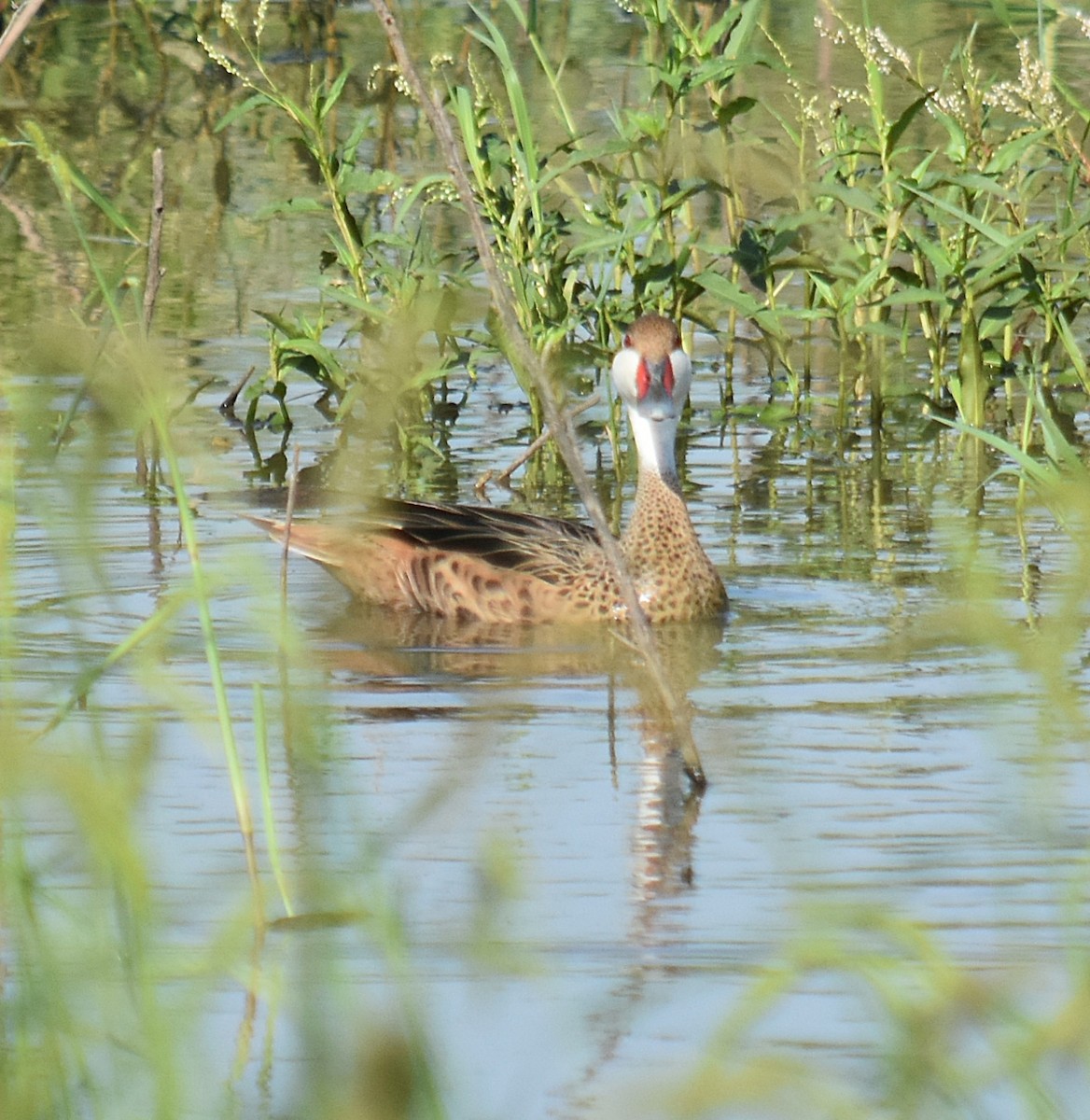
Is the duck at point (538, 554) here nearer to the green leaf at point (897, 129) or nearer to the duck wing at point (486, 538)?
the duck wing at point (486, 538)

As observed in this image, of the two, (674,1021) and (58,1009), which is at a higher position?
(58,1009)

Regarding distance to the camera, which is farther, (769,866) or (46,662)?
(46,662)

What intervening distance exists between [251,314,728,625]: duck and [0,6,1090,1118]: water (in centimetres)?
17

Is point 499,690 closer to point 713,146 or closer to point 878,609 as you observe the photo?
point 878,609

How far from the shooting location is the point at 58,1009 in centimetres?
292

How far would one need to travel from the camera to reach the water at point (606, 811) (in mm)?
3055

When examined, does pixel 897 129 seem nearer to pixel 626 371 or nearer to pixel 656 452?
pixel 626 371

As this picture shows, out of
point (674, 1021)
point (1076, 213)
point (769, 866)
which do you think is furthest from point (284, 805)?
point (1076, 213)

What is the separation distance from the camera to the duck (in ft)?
25.1

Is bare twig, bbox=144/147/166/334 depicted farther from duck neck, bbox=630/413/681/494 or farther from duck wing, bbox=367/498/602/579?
duck neck, bbox=630/413/681/494

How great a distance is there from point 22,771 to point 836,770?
314cm

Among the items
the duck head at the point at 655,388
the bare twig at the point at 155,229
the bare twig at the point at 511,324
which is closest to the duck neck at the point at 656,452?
the duck head at the point at 655,388

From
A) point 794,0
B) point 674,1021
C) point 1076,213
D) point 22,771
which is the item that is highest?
point 794,0

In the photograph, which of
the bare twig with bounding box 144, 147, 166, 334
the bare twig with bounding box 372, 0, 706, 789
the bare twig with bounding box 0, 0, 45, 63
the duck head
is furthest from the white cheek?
the bare twig with bounding box 0, 0, 45, 63
